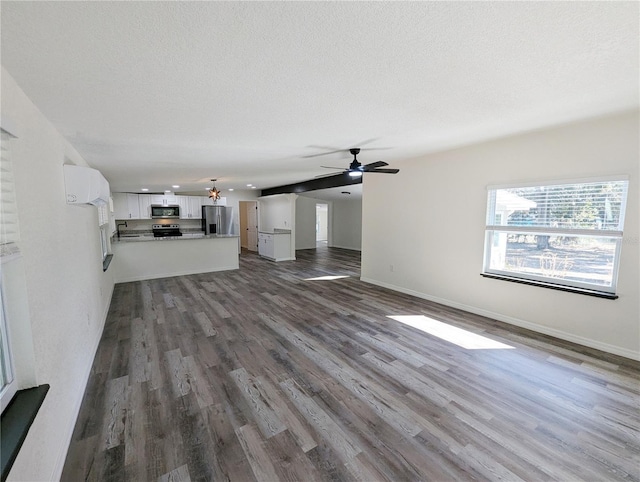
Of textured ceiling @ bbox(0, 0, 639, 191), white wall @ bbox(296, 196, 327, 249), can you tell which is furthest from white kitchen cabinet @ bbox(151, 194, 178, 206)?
textured ceiling @ bbox(0, 0, 639, 191)

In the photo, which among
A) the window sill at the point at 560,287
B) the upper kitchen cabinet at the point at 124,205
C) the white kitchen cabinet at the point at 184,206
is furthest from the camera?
the white kitchen cabinet at the point at 184,206

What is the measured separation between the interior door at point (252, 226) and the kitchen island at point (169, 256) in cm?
335

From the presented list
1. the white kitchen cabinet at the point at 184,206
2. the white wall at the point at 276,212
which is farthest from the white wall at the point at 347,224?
the white kitchen cabinet at the point at 184,206

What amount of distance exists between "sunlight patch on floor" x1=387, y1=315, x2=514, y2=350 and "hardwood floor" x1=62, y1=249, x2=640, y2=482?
75 mm

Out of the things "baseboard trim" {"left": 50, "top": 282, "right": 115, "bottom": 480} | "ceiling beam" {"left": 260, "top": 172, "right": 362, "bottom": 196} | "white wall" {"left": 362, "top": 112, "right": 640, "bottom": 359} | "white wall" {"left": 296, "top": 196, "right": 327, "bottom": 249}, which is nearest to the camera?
"baseboard trim" {"left": 50, "top": 282, "right": 115, "bottom": 480}

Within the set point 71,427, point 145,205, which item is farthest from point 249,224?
point 71,427

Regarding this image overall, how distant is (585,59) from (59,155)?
12.4 feet

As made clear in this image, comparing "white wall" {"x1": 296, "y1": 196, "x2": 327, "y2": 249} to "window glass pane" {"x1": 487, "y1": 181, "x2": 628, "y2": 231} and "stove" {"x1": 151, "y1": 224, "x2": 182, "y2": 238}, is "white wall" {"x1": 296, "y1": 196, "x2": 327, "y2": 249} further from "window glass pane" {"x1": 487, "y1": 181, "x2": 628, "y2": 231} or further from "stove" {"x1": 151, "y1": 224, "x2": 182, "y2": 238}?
"window glass pane" {"x1": 487, "y1": 181, "x2": 628, "y2": 231}

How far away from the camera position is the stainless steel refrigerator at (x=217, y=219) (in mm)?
9109

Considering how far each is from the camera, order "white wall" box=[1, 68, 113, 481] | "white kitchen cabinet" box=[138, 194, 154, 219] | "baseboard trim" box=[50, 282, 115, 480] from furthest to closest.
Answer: "white kitchen cabinet" box=[138, 194, 154, 219]
"baseboard trim" box=[50, 282, 115, 480]
"white wall" box=[1, 68, 113, 481]

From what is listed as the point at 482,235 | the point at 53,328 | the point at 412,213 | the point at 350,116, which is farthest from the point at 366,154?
the point at 53,328

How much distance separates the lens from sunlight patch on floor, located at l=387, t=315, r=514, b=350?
3.06 meters

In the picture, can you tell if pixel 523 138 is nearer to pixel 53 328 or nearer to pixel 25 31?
pixel 25 31

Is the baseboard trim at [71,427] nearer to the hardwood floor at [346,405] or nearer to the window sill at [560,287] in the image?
the hardwood floor at [346,405]
